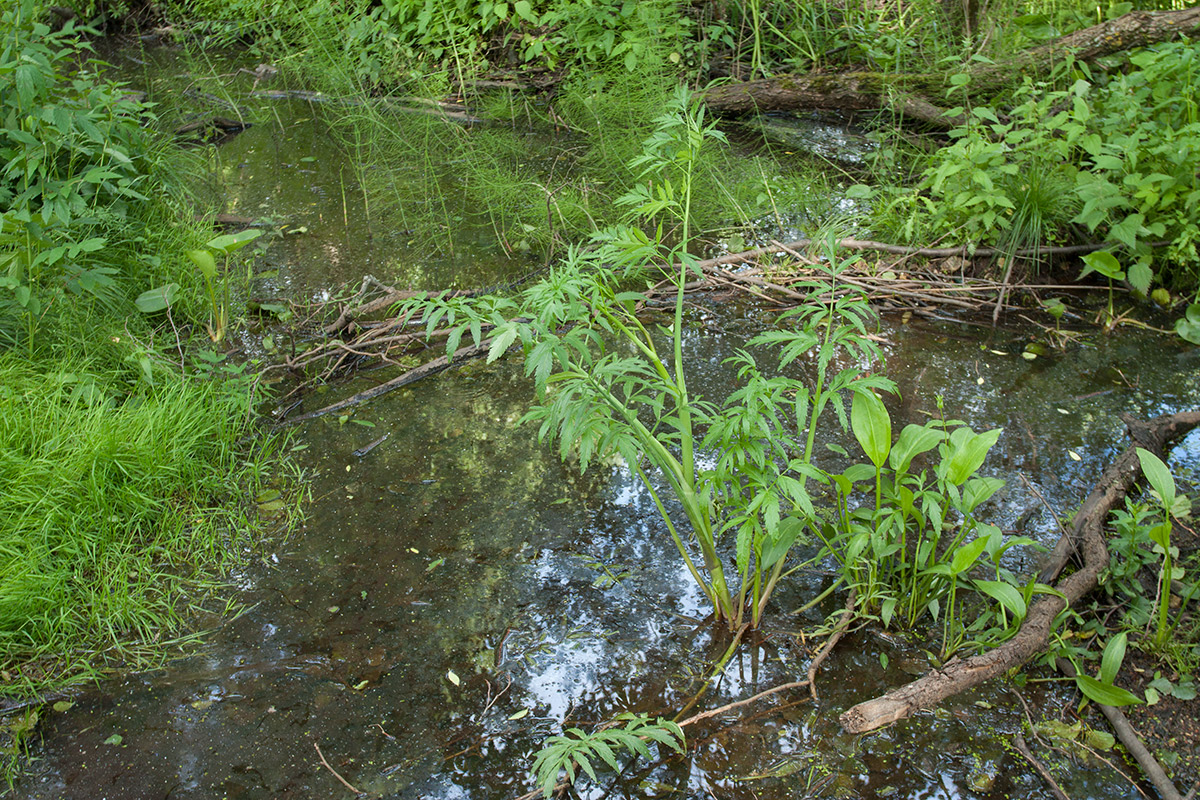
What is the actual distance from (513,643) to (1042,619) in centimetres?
137

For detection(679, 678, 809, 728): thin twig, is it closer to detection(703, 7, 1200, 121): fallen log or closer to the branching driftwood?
the branching driftwood

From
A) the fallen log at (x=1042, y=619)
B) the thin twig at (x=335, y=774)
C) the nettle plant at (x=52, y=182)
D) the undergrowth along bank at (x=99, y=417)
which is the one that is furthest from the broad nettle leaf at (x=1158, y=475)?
the nettle plant at (x=52, y=182)

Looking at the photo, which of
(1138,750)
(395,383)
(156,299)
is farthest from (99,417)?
(1138,750)

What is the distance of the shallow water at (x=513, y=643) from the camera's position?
1.90 meters

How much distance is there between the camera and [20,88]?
2.95 meters

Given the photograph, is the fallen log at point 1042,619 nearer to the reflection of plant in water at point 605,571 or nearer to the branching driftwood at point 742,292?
the reflection of plant in water at point 605,571

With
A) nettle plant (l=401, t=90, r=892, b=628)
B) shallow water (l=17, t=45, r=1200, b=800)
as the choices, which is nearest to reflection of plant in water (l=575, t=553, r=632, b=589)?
shallow water (l=17, t=45, r=1200, b=800)

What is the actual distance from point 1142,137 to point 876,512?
96.9 inches

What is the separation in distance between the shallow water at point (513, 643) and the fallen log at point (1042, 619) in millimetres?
113

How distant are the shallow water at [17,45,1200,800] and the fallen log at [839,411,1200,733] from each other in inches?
4.4

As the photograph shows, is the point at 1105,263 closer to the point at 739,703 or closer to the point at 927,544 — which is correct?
the point at 927,544

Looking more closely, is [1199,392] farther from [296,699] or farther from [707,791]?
[296,699]

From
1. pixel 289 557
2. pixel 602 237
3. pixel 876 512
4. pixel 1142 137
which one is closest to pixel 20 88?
pixel 289 557

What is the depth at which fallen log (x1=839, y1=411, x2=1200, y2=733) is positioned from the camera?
1849 millimetres
